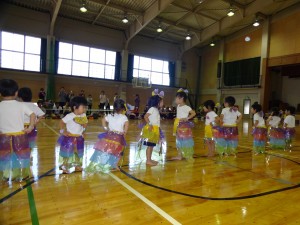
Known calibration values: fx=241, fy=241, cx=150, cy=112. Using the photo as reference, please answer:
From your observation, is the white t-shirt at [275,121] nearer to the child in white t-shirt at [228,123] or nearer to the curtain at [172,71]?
the child in white t-shirt at [228,123]

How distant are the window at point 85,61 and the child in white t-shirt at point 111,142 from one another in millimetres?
14218

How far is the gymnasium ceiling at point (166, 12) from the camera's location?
47.6 ft

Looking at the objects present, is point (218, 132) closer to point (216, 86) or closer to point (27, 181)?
point (27, 181)

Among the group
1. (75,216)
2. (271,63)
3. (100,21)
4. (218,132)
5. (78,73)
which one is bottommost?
(75,216)

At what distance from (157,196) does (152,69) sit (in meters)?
18.4

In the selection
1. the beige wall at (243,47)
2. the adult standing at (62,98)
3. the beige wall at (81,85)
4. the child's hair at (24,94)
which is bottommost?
the child's hair at (24,94)

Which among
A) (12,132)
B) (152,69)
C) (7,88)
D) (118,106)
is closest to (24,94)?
(7,88)

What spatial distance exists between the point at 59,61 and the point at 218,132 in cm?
1423

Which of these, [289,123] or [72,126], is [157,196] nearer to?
[72,126]

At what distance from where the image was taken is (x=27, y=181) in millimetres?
2988

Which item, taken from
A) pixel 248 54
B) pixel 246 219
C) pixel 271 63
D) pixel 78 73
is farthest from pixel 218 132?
pixel 248 54

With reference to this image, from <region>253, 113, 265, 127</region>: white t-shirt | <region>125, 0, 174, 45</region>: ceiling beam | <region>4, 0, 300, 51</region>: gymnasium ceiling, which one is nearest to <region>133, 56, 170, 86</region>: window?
<region>125, 0, 174, 45</region>: ceiling beam

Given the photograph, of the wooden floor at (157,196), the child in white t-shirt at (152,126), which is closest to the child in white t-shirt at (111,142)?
the wooden floor at (157,196)

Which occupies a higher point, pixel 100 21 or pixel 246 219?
pixel 100 21
